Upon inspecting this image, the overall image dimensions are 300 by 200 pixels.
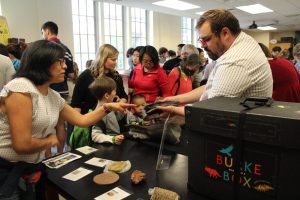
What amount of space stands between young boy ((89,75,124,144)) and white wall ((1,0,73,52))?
13.2 feet

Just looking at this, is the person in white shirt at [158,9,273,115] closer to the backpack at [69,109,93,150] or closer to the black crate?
the black crate

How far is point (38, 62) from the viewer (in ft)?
3.97

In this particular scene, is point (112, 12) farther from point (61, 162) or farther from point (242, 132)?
point (242, 132)

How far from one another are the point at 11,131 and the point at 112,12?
23.1 feet

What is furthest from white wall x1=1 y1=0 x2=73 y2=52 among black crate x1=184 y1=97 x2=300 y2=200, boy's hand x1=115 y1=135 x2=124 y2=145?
black crate x1=184 y1=97 x2=300 y2=200

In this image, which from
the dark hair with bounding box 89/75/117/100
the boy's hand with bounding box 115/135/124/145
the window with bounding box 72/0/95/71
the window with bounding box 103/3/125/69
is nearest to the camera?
the boy's hand with bounding box 115/135/124/145

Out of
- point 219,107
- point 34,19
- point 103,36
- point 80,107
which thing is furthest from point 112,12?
point 219,107

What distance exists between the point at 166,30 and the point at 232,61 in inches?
331

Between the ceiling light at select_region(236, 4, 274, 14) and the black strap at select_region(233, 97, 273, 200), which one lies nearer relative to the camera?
the black strap at select_region(233, 97, 273, 200)

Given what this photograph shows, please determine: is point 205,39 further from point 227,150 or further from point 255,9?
point 255,9

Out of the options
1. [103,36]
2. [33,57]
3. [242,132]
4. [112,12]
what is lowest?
[242,132]

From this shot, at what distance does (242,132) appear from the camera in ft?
2.65

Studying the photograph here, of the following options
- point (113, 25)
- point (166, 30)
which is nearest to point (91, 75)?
point (113, 25)

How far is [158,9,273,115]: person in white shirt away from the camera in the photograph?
3.63 ft
